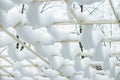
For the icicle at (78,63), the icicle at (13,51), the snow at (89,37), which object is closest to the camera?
the snow at (89,37)

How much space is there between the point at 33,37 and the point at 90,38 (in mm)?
1154

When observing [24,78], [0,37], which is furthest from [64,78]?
[0,37]

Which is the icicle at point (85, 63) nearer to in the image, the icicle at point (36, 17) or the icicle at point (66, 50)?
the icicle at point (66, 50)

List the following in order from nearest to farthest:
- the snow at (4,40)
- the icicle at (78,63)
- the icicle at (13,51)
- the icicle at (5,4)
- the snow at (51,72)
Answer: the icicle at (5,4) < the snow at (4,40) < the icicle at (13,51) < the icicle at (78,63) < the snow at (51,72)

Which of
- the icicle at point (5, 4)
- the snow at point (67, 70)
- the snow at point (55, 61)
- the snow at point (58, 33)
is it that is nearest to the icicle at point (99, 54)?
the snow at point (58, 33)

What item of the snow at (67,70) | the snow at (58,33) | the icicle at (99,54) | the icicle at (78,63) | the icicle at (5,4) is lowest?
the icicle at (5,4)

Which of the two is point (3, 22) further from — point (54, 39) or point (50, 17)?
point (54, 39)

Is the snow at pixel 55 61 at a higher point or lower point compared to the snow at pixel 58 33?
higher

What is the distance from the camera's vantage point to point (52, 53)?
25.0 ft

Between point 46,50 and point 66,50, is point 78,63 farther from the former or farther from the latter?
point 46,50

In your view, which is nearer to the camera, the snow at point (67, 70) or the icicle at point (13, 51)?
the icicle at point (13, 51)

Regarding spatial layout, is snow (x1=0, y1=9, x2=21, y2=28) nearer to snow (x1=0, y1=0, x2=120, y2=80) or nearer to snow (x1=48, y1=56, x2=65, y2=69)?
snow (x1=0, y1=0, x2=120, y2=80)

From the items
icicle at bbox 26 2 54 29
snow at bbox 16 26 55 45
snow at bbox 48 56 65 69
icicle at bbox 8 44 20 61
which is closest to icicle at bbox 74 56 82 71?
snow at bbox 48 56 65 69

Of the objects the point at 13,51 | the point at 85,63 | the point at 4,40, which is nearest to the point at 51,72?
the point at 85,63
